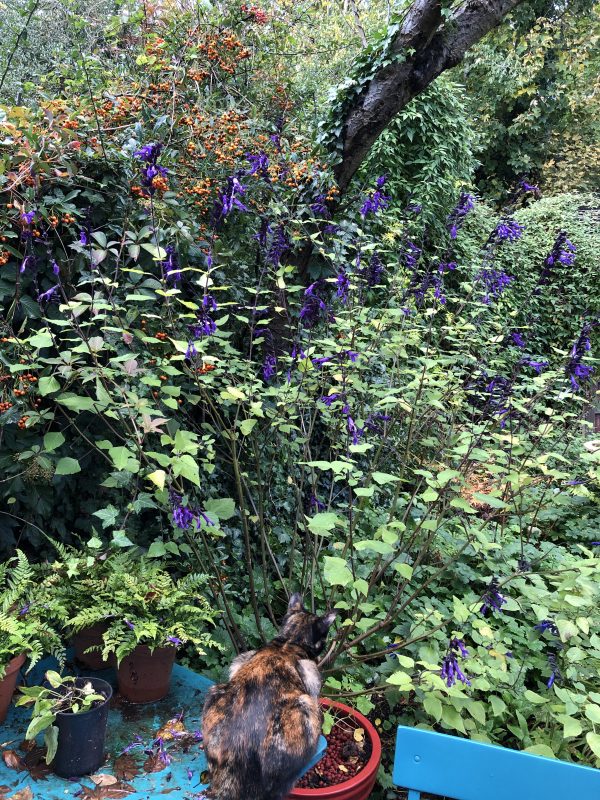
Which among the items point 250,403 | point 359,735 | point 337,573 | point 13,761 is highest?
point 250,403

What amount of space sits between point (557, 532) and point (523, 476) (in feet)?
7.29

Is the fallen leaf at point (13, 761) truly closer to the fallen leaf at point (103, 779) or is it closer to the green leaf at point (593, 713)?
the fallen leaf at point (103, 779)

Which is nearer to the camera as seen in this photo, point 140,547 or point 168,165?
point 140,547

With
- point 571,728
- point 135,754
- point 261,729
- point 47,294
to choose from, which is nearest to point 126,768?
point 135,754

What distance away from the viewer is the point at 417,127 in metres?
7.55

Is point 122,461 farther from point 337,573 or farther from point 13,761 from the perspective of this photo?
point 13,761

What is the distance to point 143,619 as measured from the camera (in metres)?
2.40

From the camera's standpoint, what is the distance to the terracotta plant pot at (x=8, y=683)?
219 cm

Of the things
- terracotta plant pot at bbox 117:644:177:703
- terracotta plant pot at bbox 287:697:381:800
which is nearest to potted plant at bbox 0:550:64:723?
terracotta plant pot at bbox 117:644:177:703

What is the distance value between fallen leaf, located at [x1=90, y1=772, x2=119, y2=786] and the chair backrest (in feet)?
3.72

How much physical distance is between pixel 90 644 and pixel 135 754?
531mm

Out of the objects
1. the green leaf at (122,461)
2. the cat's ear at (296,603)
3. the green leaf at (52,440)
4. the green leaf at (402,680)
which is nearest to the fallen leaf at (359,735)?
the green leaf at (402,680)

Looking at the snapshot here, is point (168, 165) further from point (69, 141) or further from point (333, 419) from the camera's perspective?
point (333, 419)

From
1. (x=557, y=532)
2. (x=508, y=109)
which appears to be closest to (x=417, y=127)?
(x=557, y=532)
